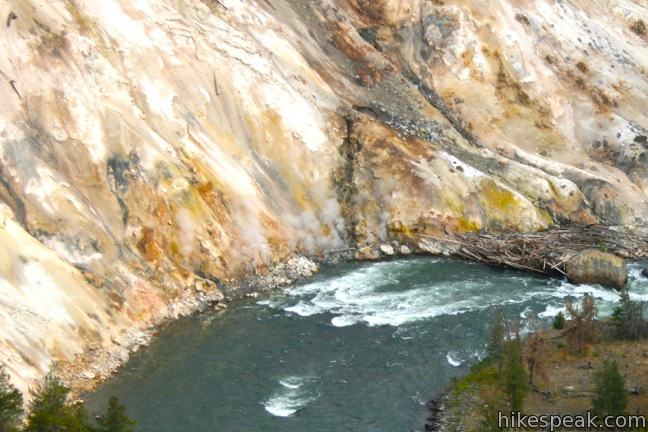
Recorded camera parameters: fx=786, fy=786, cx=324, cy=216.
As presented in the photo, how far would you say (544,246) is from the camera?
42656 mm

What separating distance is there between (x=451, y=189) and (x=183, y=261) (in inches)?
659

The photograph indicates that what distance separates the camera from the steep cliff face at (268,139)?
34.5 metres

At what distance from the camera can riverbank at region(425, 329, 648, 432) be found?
26469 mm

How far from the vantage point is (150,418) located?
2716 centimetres

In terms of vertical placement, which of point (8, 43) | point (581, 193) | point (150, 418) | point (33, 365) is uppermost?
point (8, 43)

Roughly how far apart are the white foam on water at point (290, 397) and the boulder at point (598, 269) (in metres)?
17.0

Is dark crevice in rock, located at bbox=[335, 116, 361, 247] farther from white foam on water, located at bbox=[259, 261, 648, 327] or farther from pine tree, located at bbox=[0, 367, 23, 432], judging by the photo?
pine tree, located at bbox=[0, 367, 23, 432]

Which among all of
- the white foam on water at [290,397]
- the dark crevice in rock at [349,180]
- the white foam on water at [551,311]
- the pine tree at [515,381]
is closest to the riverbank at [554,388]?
the pine tree at [515,381]

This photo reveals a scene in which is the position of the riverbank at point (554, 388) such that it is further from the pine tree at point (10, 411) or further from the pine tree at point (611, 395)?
the pine tree at point (10, 411)

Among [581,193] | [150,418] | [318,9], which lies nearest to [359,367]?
[150,418]

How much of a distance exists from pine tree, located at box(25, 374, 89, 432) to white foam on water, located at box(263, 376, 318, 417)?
6763 mm

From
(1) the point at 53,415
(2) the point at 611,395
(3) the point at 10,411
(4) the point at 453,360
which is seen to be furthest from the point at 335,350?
(3) the point at 10,411

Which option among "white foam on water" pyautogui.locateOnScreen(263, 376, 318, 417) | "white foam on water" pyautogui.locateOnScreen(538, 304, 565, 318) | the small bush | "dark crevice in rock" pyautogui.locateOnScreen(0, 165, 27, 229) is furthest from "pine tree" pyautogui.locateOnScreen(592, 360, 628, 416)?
"dark crevice in rock" pyautogui.locateOnScreen(0, 165, 27, 229)

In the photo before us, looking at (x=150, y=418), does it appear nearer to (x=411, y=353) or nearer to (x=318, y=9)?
(x=411, y=353)
